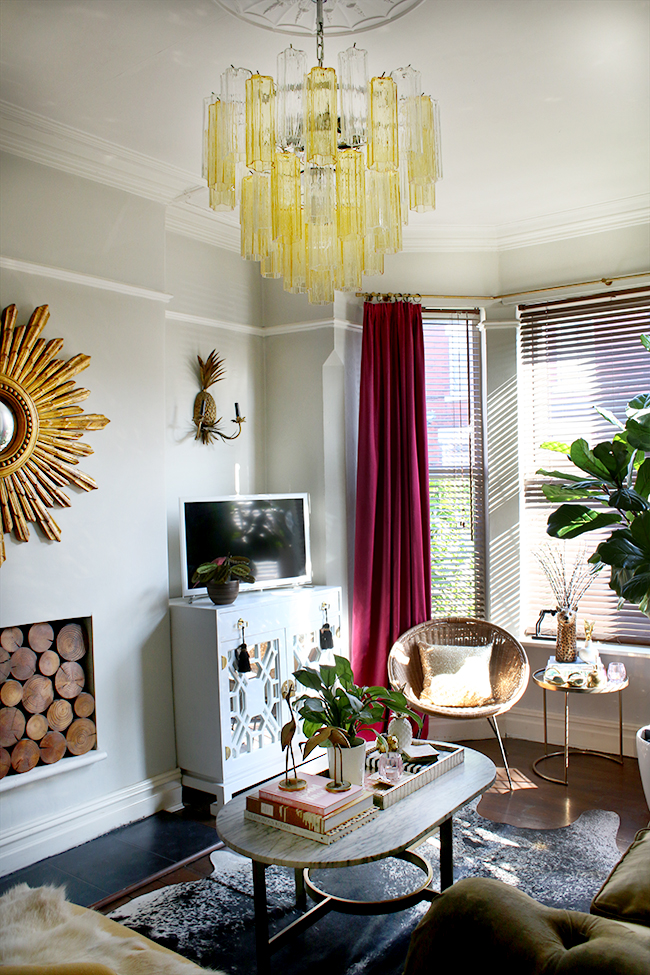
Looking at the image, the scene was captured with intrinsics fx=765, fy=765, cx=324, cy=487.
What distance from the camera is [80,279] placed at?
329 centimetres

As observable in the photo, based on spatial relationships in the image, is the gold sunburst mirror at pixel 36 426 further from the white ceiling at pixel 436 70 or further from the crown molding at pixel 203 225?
the crown molding at pixel 203 225

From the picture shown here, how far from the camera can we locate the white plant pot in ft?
8.07

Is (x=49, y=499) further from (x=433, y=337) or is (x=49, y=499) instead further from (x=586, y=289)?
(x=586, y=289)

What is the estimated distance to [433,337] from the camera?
451cm

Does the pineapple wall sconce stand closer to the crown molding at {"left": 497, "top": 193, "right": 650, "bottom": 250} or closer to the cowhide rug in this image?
the crown molding at {"left": 497, "top": 193, "right": 650, "bottom": 250}

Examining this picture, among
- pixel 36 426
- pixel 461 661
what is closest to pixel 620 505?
pixel 461 661

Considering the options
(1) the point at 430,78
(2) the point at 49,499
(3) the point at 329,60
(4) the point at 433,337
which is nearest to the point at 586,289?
(4) the point at 433,337

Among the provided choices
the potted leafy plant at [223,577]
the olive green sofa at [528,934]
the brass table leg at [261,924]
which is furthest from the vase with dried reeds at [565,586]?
the olive green sofa at [528,934]

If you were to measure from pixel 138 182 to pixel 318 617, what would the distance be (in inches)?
90.3

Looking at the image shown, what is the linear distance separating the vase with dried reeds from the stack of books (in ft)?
6.22

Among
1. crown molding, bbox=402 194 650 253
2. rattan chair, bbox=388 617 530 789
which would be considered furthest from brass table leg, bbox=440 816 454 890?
crown molding, bbox=402 194 650 253

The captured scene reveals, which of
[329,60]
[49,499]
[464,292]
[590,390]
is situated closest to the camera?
[329,60]

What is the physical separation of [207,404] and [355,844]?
2.51 metres

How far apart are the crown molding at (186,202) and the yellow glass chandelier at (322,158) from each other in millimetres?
1062
